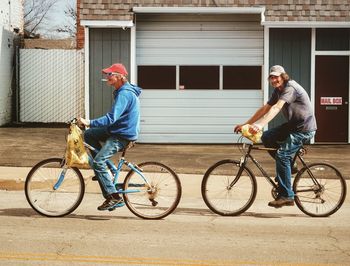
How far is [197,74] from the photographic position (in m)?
18.6

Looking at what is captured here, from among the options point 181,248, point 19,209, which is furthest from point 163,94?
point 181,248

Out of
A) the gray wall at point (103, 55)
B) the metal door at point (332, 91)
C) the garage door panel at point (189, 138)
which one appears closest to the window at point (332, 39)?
the metal door at point (332, 91)

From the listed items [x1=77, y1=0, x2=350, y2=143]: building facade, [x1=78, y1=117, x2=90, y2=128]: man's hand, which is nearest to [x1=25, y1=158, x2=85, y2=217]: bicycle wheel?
[x1=78, y1=117, x2=90, y2=128]: man's hand

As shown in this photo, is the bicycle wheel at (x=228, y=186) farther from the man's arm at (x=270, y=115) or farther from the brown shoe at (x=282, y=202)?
the man's arm at (x=270, y=115)

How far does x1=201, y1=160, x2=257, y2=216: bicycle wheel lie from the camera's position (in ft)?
29.5

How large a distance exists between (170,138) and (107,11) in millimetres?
3627

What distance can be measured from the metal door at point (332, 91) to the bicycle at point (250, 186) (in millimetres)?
9473

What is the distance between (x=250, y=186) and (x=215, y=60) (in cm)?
985

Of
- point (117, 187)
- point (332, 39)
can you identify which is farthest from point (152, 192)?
point (332, 39)

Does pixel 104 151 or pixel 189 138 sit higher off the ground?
pixel 104 151

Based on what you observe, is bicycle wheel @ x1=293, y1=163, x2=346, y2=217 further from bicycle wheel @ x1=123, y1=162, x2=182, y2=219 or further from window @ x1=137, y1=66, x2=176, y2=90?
window @ x1=137, y1=66, x2=176, y2=90

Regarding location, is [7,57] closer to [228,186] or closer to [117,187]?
[117,187]

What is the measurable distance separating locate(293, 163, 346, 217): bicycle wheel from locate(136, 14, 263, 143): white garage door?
947cm

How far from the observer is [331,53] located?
18.3 m
